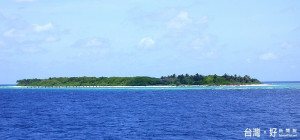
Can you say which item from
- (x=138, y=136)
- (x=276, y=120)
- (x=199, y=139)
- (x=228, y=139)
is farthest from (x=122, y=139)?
(x=276, y=120)

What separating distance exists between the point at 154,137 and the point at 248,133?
1056cm

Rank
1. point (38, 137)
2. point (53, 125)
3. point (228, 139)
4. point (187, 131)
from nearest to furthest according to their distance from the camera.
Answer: point (228, 139) → point (38, 137) → point (187, 131) → point (53, 125)

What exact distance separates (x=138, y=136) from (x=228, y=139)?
9.85 m

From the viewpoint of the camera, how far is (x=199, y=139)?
39.3 metres

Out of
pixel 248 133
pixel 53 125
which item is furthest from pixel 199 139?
pixel 53 125

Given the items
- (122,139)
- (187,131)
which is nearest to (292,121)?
(187,131)

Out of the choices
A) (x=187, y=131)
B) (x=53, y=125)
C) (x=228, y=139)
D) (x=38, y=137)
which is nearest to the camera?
(x=228, y=139)

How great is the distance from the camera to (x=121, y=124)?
51.4 metres

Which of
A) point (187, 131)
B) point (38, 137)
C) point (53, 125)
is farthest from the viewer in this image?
point (53, 125)

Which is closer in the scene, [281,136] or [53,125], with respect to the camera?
[281,136]

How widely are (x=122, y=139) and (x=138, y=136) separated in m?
2.43

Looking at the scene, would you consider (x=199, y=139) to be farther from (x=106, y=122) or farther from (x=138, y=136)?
(x=106, y=122)

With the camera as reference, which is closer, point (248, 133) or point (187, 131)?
point (248, 133)

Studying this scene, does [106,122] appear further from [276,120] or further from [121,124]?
[276,120]
